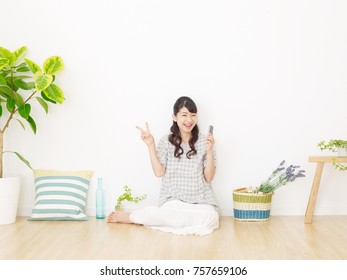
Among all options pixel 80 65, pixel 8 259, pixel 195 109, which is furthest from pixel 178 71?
pixel 8 259

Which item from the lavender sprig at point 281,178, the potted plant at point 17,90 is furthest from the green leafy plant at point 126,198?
the lavender sprig at point 281,178

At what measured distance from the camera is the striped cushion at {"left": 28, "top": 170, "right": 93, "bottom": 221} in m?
4.25

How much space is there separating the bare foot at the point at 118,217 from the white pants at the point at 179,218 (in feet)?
0.32

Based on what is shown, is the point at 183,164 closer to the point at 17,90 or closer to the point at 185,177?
the point at 185,177

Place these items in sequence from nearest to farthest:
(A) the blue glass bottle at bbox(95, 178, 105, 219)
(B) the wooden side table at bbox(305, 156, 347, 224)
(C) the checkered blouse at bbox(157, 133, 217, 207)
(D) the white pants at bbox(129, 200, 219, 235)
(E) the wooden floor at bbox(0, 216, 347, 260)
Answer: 1. (E) the wooden floor at bbox(0, 216, 347, 260)
2. (D) the white pants at bbox(129, 200, 219, 235)
3. (B) the wooden side table at bbox(305, 156, 347, 224)
4. (C) the checkered blouse at bbox(157, 133, 217, 207)
5. (A) the blue glass bottle at bbox(95, 178, 105, 219)

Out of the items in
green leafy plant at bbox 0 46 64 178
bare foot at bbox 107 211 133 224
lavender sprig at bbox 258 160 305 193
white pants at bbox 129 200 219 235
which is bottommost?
bare foot at bbox 107 211 133 224

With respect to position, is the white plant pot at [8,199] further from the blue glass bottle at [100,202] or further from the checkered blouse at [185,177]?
the checkered blouse at [185,177]

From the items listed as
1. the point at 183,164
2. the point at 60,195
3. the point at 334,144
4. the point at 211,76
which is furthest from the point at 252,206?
the point at 60,195

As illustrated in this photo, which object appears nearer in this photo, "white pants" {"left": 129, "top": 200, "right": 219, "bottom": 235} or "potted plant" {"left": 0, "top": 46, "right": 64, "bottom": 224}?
"white pants" {"left": 129, "top": 200, "right": 219, "bottom": 235}

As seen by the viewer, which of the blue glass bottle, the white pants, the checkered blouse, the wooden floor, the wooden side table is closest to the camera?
the wooden floor

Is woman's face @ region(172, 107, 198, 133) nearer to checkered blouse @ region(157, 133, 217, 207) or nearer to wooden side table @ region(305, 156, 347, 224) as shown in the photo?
checkered blouse @ region(157, 133, 217, 207)

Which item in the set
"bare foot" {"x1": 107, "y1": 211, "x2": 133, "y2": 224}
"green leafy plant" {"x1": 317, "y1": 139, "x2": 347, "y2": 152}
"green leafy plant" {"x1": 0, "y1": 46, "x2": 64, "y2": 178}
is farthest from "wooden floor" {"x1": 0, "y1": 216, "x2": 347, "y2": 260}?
"green leafy plant" {"x1": 0, "y1": 46, "x2": 64, "y2": 178}

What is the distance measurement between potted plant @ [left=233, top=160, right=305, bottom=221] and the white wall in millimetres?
173
